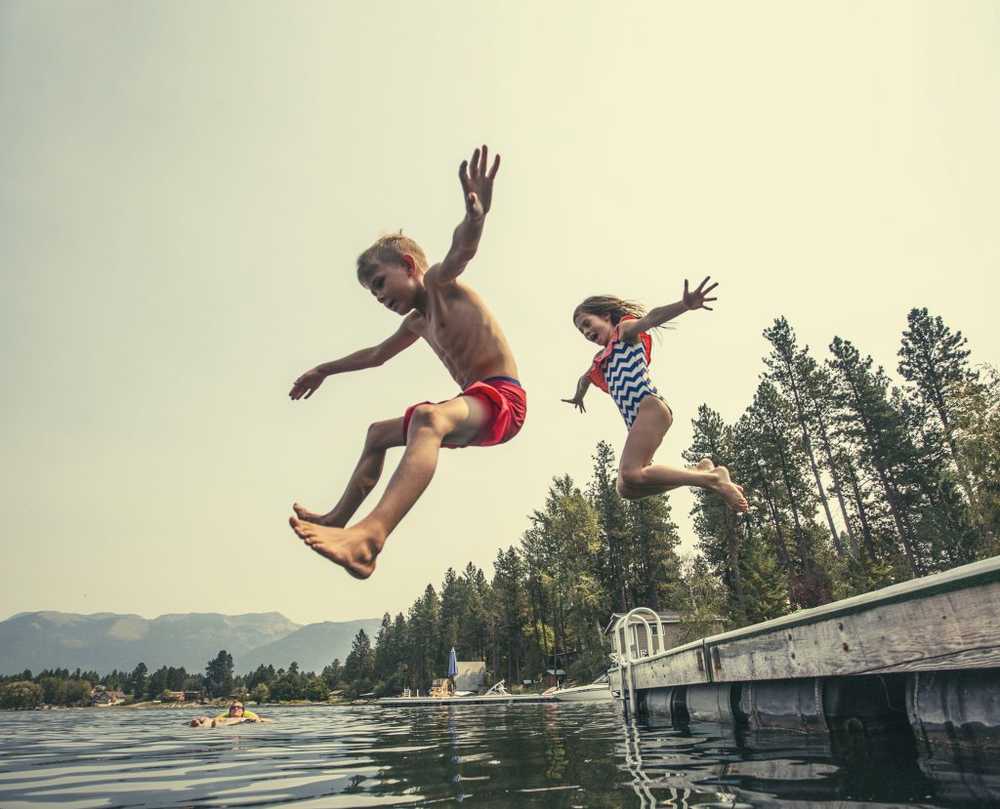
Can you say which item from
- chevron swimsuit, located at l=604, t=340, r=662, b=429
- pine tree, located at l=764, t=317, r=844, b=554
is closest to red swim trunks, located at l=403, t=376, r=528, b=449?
chevron swimsuit, located at l=604, t=340, r=662, b=429

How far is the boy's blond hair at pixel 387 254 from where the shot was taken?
3.30 m

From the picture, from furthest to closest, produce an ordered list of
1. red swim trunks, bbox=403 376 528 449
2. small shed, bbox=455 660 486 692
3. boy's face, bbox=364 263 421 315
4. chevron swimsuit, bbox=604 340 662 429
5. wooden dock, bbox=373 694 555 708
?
small shed, bbox=455 660 486 692
wooden dock, bbox=373 694 555 708
chevron swimsuit, bbox=604 340 662 429
boy's face, bbox=364 263 421 315
red swim trunks, bbox=403 376 528 449

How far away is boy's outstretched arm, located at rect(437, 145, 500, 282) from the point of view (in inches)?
115

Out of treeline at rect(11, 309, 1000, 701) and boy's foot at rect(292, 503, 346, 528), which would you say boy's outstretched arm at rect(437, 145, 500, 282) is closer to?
boy's foot at rect(292, 503, 346, 528)

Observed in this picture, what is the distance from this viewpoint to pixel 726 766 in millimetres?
3049

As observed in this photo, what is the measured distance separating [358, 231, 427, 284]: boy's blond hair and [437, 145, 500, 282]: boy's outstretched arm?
0.44 metres

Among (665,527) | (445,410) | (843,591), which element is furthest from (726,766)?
(665,527)

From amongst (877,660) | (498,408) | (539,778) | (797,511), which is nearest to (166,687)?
(797,511)

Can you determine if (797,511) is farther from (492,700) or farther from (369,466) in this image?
(369,466)

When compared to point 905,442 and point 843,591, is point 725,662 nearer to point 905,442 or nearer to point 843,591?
point 843,591

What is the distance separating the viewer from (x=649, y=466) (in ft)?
13.8

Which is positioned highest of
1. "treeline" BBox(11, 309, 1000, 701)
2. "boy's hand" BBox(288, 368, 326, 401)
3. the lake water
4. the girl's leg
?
"treeline" BBox(11, 309, 1000, 701)

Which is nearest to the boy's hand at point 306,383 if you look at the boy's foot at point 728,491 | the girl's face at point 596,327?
the girl's face at point 596,327

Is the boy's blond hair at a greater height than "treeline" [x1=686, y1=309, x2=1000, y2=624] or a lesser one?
lesser
